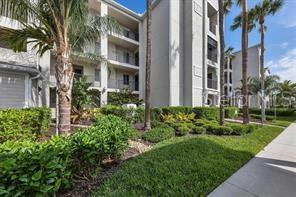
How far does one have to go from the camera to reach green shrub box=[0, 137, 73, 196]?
258cm

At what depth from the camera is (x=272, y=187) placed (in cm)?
404

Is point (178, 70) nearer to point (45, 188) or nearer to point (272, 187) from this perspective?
point (272, 187)

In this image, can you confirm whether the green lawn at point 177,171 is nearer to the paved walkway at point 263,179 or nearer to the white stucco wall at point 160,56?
the paved walkway at point 263,179

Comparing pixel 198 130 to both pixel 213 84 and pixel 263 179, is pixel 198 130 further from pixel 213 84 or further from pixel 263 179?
pixel 213 84

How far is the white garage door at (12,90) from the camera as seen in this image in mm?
11602

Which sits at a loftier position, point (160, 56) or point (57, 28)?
point (160, 56)

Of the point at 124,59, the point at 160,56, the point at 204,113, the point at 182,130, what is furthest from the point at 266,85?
the point at 182,130

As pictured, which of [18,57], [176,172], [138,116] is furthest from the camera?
[138,116]

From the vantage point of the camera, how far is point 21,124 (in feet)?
22.9

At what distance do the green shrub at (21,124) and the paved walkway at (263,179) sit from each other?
7111 millimetres

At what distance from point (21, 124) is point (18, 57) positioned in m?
7.51

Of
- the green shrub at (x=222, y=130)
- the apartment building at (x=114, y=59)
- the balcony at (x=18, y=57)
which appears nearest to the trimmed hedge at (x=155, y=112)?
the green shrub at (x=222, y=130)

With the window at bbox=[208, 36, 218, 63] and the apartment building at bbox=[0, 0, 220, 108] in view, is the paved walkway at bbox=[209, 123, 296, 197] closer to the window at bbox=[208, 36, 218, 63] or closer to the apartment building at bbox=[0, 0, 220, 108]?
the apartment building at bbox=[0, 0, 220, 108]

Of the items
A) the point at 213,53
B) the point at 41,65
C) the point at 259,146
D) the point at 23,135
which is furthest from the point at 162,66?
the point at 23,135
